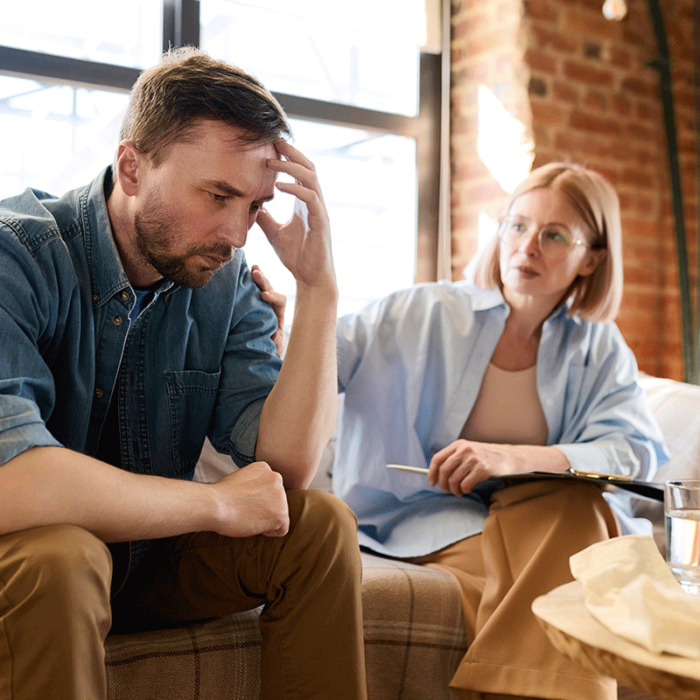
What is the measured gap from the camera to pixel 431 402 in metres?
1.76

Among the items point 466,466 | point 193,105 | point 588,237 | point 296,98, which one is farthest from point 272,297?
point 296,98

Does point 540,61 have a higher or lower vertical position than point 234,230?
higher

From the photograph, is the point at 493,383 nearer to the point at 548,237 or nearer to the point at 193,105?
the point at 548,237

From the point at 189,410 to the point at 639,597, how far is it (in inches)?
30.4

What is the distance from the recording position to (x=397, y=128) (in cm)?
284

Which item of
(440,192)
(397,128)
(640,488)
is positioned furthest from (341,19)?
(640,488)

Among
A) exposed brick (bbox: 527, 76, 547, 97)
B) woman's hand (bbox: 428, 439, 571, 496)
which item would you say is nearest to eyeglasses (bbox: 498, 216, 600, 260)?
woman's hand (bbox: 428, 439, 571, 496)

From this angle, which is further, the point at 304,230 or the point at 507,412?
the point at 507,412

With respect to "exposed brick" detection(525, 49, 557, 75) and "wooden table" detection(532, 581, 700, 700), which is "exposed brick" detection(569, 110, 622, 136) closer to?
"exposed brick" detection(525, 49, 557, 75)

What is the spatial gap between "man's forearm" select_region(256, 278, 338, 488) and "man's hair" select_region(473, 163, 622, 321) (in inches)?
28.2

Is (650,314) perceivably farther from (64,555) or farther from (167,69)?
(64,555)

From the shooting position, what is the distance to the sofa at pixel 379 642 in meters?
1.12

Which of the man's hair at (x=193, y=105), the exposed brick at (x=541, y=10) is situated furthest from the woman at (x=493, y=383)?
the exposed brick at (x=541, y=10)

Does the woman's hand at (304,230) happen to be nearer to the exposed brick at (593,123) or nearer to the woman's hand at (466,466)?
the woman's hand at (466,466)
